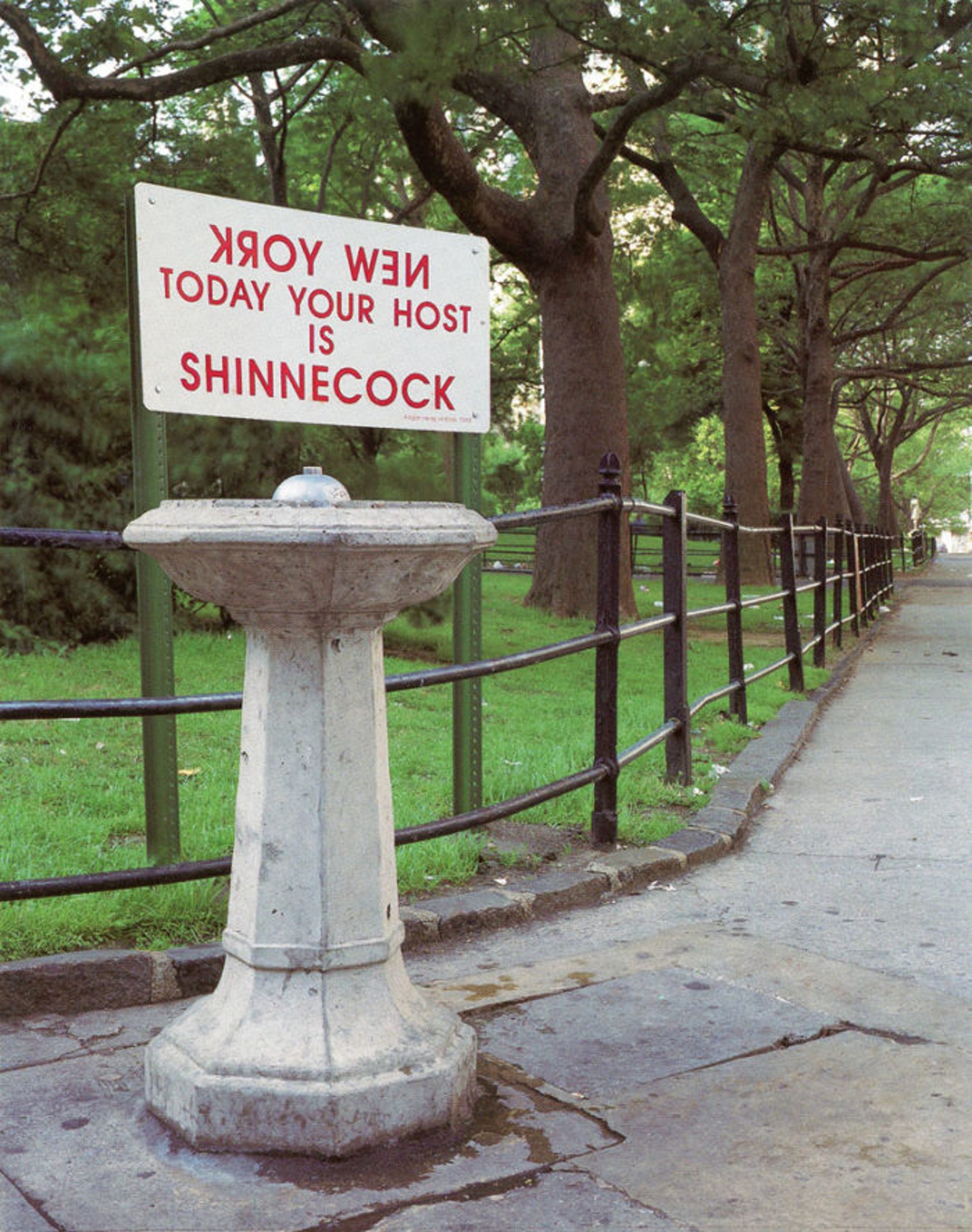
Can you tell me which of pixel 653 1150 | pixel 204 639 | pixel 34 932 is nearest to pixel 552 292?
pixel 204 639

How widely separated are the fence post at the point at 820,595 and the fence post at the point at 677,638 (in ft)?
17.5

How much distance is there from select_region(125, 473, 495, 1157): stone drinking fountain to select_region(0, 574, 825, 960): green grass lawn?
3.73 ft

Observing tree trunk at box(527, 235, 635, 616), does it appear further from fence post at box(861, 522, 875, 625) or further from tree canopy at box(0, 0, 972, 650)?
fence post at box(861, 522, 875, 625)

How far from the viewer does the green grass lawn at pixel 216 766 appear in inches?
156

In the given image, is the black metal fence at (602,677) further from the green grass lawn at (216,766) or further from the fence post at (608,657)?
the green grass lawn at (216,766)

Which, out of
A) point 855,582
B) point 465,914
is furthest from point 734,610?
point 855,582

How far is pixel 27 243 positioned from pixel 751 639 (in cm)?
996

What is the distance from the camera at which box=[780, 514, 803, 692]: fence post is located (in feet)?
30.6

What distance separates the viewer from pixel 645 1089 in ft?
9.61

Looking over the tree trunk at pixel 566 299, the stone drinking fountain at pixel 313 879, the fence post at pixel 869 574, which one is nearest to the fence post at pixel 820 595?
the tree trunk at pixel 566 299

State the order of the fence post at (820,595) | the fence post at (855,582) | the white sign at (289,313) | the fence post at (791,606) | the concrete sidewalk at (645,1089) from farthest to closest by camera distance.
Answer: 1. the fence post at (855,582)
2. the fence post at (820,595)
3. the fence post at (791,606)
4. the white sign at (289,313)
5. the concrete sidewalk at (645,1089)

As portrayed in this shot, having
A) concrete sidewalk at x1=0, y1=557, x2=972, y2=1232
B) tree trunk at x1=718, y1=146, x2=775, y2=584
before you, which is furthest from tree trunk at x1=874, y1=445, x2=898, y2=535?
concrete sidewalk at x1=0, y1=557, x2=972, y2=1232

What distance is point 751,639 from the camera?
47.3 feet

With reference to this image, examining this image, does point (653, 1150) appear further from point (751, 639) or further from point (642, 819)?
point (751, 639)
